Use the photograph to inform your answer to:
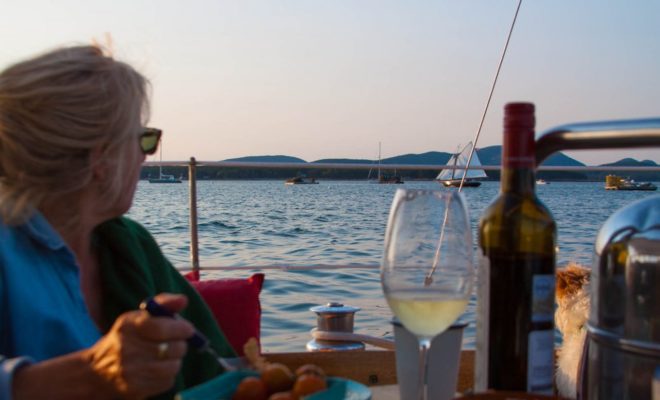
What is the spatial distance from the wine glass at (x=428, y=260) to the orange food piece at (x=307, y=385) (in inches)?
4.9

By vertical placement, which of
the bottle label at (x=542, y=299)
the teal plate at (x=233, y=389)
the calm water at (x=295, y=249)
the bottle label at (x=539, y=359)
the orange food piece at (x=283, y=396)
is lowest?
the calm water at (x=295, y=249)

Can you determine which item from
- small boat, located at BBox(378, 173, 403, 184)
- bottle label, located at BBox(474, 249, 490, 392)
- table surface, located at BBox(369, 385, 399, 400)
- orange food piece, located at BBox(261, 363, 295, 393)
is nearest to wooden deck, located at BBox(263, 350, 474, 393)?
table surface, located at BBox(369, 385, 399, 400)

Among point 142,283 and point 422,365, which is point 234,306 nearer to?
point 142,283

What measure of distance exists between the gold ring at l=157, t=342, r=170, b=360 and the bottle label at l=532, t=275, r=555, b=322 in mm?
389

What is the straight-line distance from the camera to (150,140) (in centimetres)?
137

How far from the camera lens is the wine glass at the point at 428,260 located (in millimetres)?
807

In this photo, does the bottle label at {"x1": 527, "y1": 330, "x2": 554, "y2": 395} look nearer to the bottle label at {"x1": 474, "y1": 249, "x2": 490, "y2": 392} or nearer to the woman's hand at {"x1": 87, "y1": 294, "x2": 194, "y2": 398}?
the bottle label at {"x1": 474, "y1": 249, "x2": 490, "y2": 392}

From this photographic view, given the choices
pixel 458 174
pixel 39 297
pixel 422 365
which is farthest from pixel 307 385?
pixel 458 174

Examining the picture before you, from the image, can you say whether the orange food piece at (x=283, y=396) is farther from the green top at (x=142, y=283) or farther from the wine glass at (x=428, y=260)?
the green top at (x=142, y=283)

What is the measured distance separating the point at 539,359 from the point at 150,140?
0.86 meters

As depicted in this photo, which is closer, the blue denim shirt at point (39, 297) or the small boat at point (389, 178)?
the blue denim shirt at point (39, 297)

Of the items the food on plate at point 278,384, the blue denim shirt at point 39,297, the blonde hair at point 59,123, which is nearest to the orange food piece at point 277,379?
the food on plate at point 278,384

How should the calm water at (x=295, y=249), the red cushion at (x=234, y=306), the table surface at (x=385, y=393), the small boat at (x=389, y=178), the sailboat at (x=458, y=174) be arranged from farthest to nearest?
the small boat at (x=389, y=178), the calm water at (x=295, y=249), the sailboat at (x=458, y=174), the red cushion at (x=234, y=306), the table surface at (x=385, y=393)

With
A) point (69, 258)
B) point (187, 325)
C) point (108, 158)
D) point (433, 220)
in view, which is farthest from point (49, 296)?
point (433, 220)
